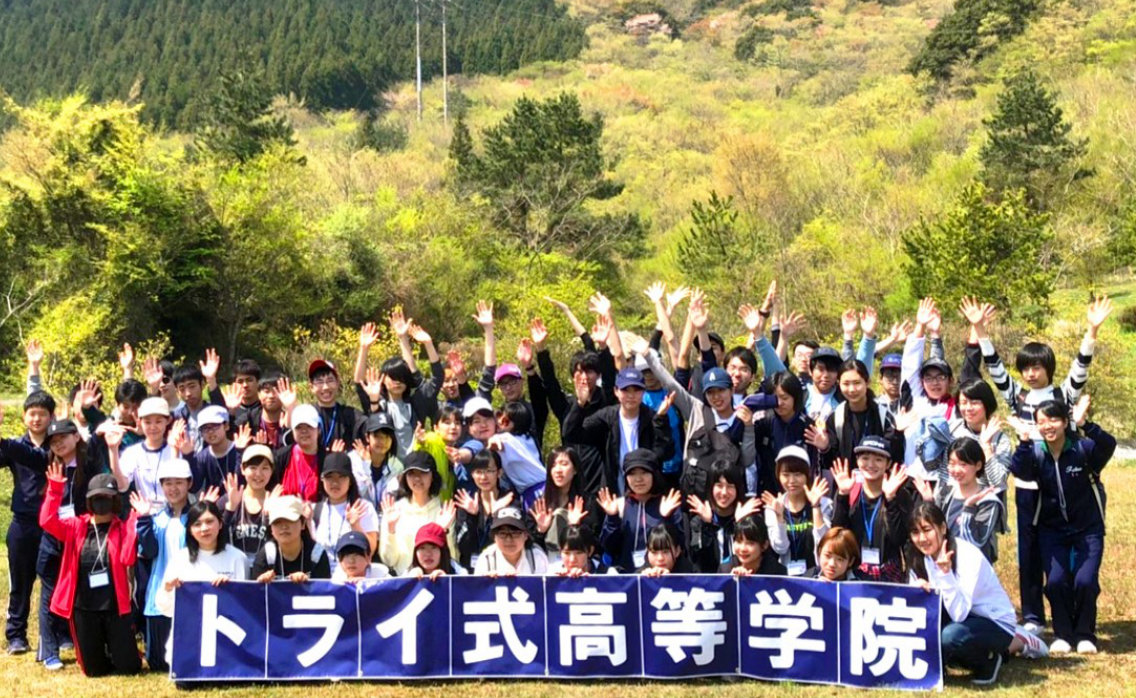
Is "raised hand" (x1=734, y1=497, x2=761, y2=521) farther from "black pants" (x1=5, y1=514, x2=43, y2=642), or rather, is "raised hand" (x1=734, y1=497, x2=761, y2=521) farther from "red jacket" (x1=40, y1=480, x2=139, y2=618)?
"black pants" (x1=5, y1=514, x2=43, y2=642)

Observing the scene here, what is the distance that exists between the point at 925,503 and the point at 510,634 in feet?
8.69

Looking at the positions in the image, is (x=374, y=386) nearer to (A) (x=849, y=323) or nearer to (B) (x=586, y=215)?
(A) (x=849, y=323)

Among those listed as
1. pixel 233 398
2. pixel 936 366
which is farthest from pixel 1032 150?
pixel 233 398

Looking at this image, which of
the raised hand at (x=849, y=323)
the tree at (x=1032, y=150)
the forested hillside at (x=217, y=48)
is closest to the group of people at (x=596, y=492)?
the raised hand at (x=849, y=323)

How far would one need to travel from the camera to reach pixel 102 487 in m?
7.32

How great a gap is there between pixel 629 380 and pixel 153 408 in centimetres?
335

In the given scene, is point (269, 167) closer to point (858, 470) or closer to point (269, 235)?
point (269, 235)

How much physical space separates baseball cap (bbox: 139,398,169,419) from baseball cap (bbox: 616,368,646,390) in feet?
10.6

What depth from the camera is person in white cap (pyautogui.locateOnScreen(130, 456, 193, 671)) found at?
24.2 feet

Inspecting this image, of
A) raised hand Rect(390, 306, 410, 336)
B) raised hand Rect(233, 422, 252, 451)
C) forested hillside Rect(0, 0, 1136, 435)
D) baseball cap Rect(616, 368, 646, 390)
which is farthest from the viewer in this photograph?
forested hillside Rect(0, 0, 1136, 435)

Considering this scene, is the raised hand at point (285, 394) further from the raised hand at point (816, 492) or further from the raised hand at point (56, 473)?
the raised hand at point (816, 492)

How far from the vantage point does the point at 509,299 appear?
4059 cm

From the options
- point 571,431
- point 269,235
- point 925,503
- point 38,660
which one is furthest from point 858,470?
point 269,235

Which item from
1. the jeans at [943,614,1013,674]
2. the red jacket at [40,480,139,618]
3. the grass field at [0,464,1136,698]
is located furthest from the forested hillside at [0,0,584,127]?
the jeans at [943,614,1013,674]
